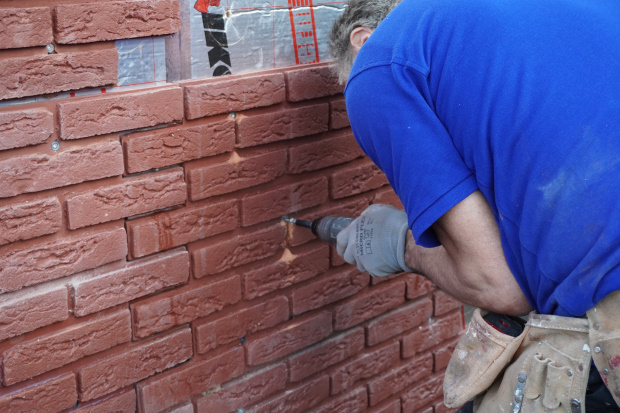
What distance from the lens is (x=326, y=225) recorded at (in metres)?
2.32

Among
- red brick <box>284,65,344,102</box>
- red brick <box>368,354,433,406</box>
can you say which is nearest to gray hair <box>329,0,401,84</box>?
red brick <box>284,65,344,102</box>

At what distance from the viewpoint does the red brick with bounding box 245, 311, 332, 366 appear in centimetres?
239

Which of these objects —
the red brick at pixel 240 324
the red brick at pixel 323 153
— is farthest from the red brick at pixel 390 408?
the red brick at pixel 323 153

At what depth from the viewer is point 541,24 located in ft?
4.84

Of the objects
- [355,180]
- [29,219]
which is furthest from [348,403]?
[29,219]

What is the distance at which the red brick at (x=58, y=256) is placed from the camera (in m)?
1.75

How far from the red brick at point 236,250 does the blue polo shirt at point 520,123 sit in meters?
0.81

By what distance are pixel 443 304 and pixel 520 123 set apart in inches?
68.8

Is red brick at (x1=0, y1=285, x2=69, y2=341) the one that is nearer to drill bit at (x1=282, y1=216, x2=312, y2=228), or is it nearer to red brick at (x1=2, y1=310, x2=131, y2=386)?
red brick at (x1=2, y1=310, x2=131, y2=386)

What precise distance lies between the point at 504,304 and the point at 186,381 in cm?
109

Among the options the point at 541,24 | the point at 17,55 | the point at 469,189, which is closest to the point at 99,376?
the point at 17,55

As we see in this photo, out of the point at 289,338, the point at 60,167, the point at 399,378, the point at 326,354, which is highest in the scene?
the point at 60,167

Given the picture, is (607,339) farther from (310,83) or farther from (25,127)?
(25,127)

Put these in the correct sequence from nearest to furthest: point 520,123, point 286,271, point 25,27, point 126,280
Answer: point 520,123 → point 25,27 → point 126,280 → point 286,271
